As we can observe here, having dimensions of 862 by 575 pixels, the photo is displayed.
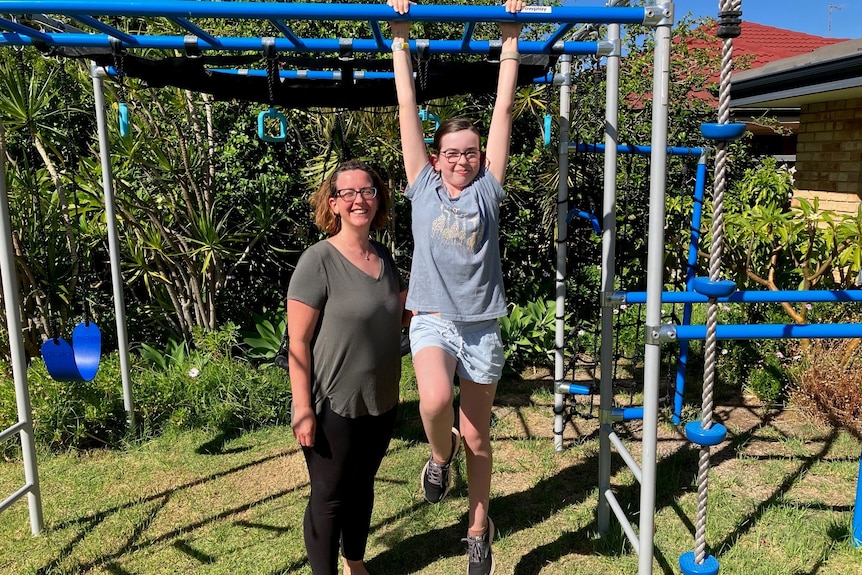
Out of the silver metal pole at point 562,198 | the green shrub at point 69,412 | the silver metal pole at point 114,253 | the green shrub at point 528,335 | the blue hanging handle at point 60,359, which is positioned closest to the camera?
the blue hanging handle at point 60,359

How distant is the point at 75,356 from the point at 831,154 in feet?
19.4

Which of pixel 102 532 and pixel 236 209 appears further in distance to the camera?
pixel 236 209

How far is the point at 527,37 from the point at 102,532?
657cm

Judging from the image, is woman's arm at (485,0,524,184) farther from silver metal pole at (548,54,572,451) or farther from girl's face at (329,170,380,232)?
silver metal pole at (548,54,572,451)

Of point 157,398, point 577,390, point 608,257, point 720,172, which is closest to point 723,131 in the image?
point 720,172

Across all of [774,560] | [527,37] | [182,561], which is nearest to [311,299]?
[182,561]

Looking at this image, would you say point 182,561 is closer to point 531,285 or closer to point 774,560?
point 774,560

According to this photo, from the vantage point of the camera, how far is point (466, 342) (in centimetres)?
220

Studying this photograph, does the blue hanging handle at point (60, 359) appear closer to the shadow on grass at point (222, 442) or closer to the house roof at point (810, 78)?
the shadow on grass at point (222, 442)

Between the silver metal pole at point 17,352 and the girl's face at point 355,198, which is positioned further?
the silver metal pole at point 17,352

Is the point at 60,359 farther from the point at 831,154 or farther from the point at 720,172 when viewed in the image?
the point at 831,154

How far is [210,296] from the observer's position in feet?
15.4

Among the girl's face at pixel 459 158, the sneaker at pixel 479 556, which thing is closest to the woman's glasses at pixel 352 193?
the girl's face at pixel 459 158

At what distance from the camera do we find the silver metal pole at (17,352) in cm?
263
